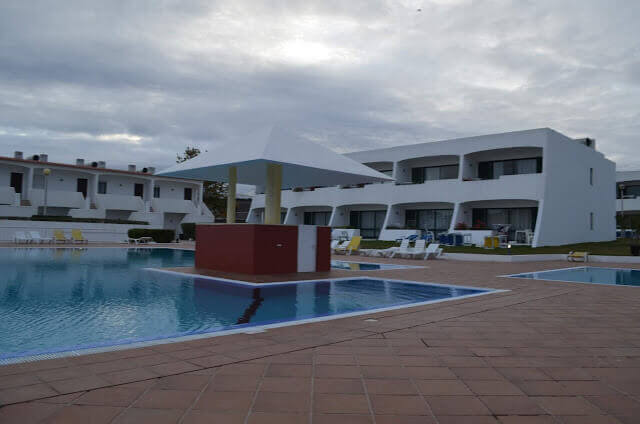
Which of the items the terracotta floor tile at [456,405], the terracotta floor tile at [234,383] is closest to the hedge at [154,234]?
the terracotta floor tile at [234,383]

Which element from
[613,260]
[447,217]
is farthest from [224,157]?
[447,217]

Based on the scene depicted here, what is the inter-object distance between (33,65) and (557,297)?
1577cm

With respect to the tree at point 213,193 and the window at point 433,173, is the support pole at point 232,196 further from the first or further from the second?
the tree at point 213,193

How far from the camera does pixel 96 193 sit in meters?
39.0

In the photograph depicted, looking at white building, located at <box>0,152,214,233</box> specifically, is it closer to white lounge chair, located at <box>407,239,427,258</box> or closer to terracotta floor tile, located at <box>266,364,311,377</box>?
white lounge chair, located at <box>407,239,427,258</box>

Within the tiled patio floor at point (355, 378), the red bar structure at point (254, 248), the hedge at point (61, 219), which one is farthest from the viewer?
the hedge at point (61, 219)

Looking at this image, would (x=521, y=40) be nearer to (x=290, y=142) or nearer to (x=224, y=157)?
(x=290, y=142)

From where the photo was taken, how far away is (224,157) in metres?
12.2

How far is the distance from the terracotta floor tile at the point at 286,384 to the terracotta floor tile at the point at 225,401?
0.21m

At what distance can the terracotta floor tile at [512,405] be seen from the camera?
10.9 ft

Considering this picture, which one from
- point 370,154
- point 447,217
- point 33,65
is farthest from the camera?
point 370,154

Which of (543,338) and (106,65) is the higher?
(106,65)

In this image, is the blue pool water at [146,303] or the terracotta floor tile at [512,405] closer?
the terracotta floor tile at [512,405]

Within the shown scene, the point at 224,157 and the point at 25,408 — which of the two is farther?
the point at 224,157
